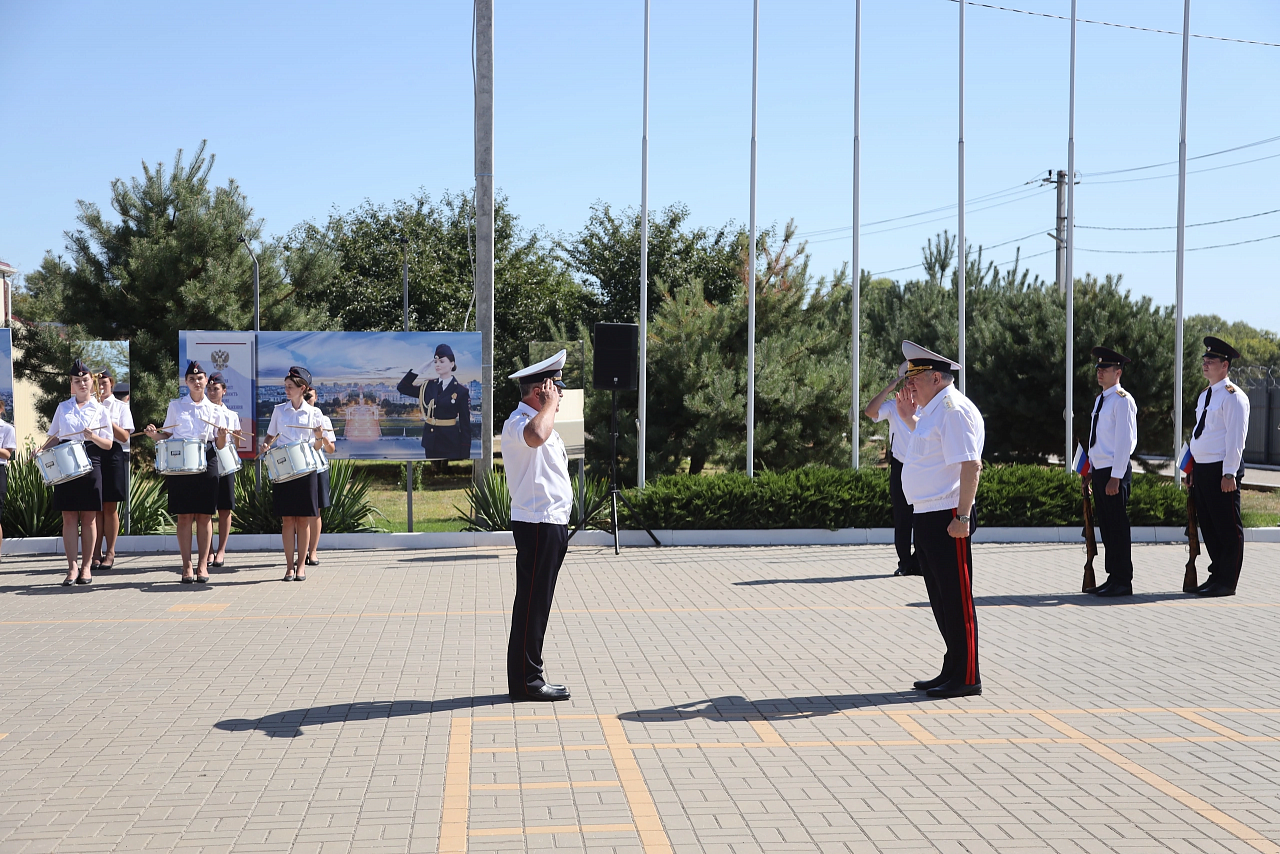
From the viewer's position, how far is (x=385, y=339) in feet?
47.4

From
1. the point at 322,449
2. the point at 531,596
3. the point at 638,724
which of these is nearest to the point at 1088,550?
the point at 638,724

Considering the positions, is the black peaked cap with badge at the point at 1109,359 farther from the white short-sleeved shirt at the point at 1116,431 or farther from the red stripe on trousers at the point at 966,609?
the red stripe on trousers at the point at 966,609

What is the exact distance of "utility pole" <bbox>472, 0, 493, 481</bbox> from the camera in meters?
15.1

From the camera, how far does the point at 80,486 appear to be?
1117cm

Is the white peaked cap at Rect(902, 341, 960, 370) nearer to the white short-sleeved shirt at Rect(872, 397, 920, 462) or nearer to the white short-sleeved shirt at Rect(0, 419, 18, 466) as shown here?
the white short-sleeved shirt at Rect(872, 397, 920, 462)

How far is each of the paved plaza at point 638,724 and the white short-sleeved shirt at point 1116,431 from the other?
130 centimetres

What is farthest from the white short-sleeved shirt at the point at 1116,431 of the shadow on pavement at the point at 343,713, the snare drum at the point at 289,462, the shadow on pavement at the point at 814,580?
the snare drum at the point at 289,462

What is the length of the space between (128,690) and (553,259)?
1119 inches

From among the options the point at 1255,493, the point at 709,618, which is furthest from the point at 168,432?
the point at 1255,493

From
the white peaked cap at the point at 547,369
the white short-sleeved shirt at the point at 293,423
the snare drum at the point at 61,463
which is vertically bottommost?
the snare drum at the point at 61,463

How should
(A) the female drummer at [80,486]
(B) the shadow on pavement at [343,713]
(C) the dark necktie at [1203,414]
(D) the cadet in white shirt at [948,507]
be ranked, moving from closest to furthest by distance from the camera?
(B) the shadow on pavement at [343,713] → (D) the cadet in white shirt at [948,507] → (C) the dark necktie at [1203,414] → (A) the female drummer at [80,486]

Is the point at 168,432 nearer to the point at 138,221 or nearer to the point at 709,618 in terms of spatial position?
the point at 709,618

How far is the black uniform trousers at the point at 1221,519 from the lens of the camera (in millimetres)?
10430

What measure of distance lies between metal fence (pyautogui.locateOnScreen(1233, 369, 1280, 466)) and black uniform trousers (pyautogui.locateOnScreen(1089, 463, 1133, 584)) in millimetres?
28338
